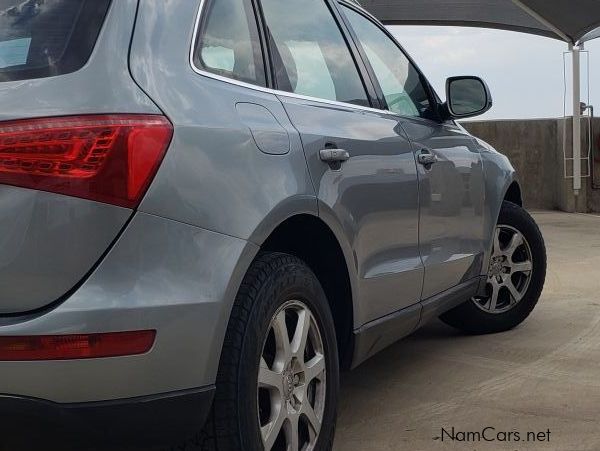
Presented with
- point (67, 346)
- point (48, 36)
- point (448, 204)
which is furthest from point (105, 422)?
point (448, 204)

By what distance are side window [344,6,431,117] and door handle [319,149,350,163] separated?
860 mm

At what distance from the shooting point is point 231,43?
2.48 metres

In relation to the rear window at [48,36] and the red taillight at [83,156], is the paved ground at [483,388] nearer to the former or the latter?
the red taillight at [83,156]

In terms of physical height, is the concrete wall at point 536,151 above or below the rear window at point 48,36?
below

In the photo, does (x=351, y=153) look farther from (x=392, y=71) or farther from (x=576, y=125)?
(x=576, y=125)

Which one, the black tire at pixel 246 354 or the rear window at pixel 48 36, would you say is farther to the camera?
the black tire at pixel 246 354

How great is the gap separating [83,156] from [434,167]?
6.67 ft

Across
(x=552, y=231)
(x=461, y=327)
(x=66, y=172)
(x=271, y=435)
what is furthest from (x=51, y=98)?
(x=552, y=231)

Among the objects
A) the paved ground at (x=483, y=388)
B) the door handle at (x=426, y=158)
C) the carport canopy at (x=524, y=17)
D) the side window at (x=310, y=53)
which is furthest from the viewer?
the carport canopy at (x=524, y=17)

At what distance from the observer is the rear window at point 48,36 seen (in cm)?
191

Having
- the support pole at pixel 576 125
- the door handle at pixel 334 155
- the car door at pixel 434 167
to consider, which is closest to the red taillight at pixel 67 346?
the door handle at pixel 334 155

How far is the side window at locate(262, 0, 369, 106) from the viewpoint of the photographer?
277 cm

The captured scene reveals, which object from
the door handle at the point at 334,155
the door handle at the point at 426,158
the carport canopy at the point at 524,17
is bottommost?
the door handle at the point at 426,158

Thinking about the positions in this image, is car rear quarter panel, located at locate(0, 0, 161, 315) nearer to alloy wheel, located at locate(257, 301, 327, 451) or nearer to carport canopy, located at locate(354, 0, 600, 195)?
alloy wheel, located at locate(257, 301, 327, 451)
